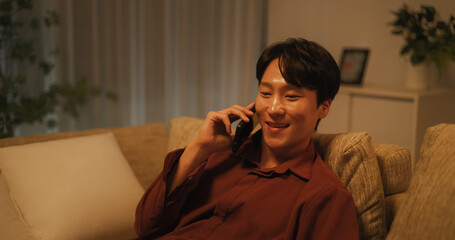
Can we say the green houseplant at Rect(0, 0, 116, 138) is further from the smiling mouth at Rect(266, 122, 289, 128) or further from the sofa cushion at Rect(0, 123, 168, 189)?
the smiling mouth at Rect(266, 122, 289, 128)

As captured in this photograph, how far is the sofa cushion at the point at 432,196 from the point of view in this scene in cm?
101

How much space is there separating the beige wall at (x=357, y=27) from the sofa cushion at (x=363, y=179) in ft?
7.02

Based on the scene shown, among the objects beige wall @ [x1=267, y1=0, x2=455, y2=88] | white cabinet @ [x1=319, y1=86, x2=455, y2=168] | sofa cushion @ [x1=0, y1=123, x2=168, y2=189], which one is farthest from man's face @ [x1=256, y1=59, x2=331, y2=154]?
beige wall @ [x1=267, y1=0, x2=455, y2=88]

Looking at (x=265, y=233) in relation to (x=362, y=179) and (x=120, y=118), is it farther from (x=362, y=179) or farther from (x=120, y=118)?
(x=120, y=118)

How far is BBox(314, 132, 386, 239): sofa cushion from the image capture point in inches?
48.6

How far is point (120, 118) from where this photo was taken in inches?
143

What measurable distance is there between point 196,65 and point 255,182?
2.71 m

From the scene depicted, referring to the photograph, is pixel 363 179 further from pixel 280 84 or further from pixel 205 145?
pixel 205 145

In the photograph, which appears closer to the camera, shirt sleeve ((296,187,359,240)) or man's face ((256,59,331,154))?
shirt sleeve ((296,187,359,240))

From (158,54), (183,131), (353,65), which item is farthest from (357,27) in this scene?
(183,131)

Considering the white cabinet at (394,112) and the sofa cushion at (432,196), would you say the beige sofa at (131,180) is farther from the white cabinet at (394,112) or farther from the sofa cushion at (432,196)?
the white cabinet at (394,112)

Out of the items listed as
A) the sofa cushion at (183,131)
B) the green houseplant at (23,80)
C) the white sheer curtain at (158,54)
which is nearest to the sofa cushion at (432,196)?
the sofa cushion at (183,131)

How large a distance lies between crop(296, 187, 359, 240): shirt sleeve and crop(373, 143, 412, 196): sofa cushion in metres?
0.22

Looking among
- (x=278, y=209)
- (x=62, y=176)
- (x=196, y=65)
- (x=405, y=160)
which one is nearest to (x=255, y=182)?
(x=278, y=209)
